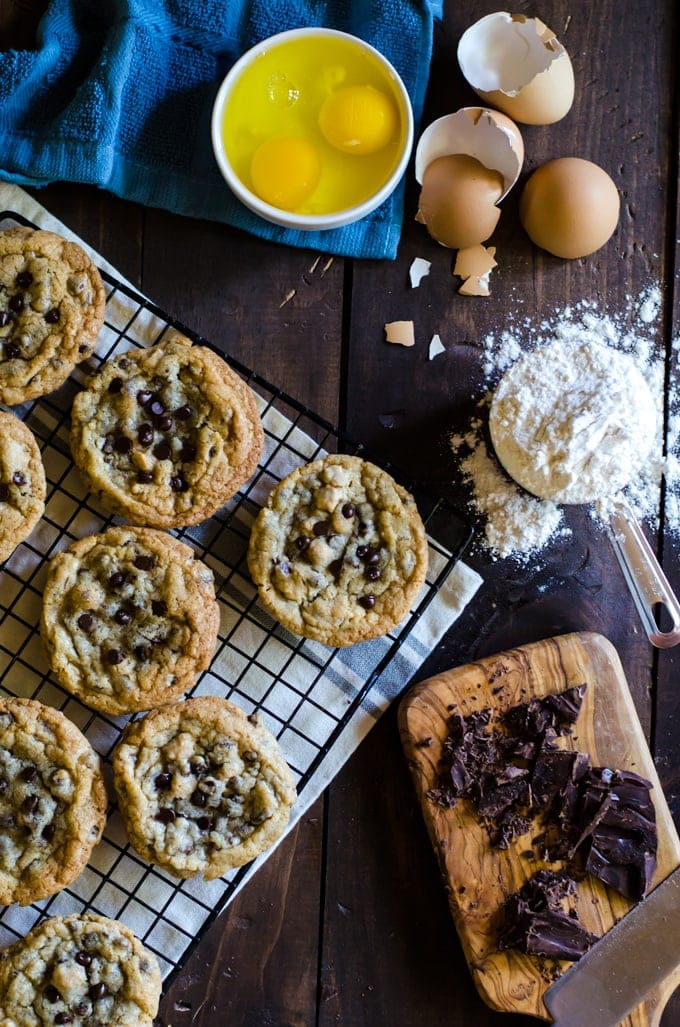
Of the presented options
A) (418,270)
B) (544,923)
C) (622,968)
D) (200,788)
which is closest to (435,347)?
(418,270)

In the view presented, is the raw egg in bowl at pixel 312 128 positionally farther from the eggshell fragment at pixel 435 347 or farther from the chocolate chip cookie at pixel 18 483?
the chocolate chip cookie at pixel 18 483

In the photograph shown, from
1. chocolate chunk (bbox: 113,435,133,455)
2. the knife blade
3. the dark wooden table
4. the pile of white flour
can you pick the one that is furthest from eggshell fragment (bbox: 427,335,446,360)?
the knife blade

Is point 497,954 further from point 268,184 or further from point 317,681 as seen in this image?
point 268,184

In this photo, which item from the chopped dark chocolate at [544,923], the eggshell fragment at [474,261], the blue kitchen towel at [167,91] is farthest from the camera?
the eggshell fragment at [474,261]

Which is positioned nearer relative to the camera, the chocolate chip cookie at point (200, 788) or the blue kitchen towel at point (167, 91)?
the chocolate chip cookie at point (200, 788)

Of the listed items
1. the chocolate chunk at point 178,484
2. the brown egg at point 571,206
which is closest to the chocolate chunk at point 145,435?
the chocolate chunk at point 178,484

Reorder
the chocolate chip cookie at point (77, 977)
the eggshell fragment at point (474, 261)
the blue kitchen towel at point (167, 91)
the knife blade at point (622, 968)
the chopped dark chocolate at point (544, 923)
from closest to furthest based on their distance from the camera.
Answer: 1. the chocolate chip cookie at point (77, 977)
2. the knife blade at point (622, 968)
3. the chopped dark chocolate at point (544, 923)
4. the blue kitchen towel at point (167, 91)
5. the eggshell fragment at point (474, 261)
